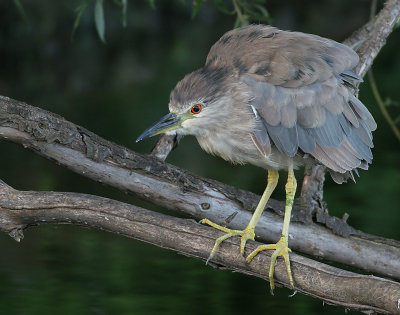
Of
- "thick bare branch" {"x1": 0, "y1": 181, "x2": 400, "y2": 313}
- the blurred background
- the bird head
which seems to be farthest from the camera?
the blurred background

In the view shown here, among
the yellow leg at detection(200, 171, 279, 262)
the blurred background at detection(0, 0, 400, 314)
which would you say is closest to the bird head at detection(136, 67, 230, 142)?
the yellow leg at detection(200, 171, 279, 262)

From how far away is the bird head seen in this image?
2367 millimetres

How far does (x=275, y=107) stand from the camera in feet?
7.97

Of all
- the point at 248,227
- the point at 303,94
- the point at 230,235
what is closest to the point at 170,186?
the point at 248,227

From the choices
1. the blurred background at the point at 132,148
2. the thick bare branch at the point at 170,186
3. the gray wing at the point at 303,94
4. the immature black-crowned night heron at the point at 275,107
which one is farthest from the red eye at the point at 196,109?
the blurred background at the point at 132,148

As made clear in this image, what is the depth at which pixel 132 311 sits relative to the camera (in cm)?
383

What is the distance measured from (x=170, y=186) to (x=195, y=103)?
1.32 feet

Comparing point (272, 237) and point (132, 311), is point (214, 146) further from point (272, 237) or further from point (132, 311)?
point (132, 311)

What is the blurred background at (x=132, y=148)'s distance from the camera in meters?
3.99

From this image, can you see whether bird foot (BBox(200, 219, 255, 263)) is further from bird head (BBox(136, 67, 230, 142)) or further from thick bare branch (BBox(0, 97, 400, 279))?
bird head (BBox(136, 67, 230, 142))

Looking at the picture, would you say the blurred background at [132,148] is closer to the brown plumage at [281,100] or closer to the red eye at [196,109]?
the brown plumage at [281,100]

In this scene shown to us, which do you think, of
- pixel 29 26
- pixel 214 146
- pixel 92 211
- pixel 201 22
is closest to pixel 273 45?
pixel 214 146

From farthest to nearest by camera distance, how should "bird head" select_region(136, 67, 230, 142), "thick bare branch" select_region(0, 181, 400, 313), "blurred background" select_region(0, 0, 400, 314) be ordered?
"blurred background" select_region(0, 0, 400, 314)
"bird head" select_region(136, 67, 230, 142)
"thick bare branch" select_region(0, 181, 400, 313)

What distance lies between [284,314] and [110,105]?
11.6 feet
